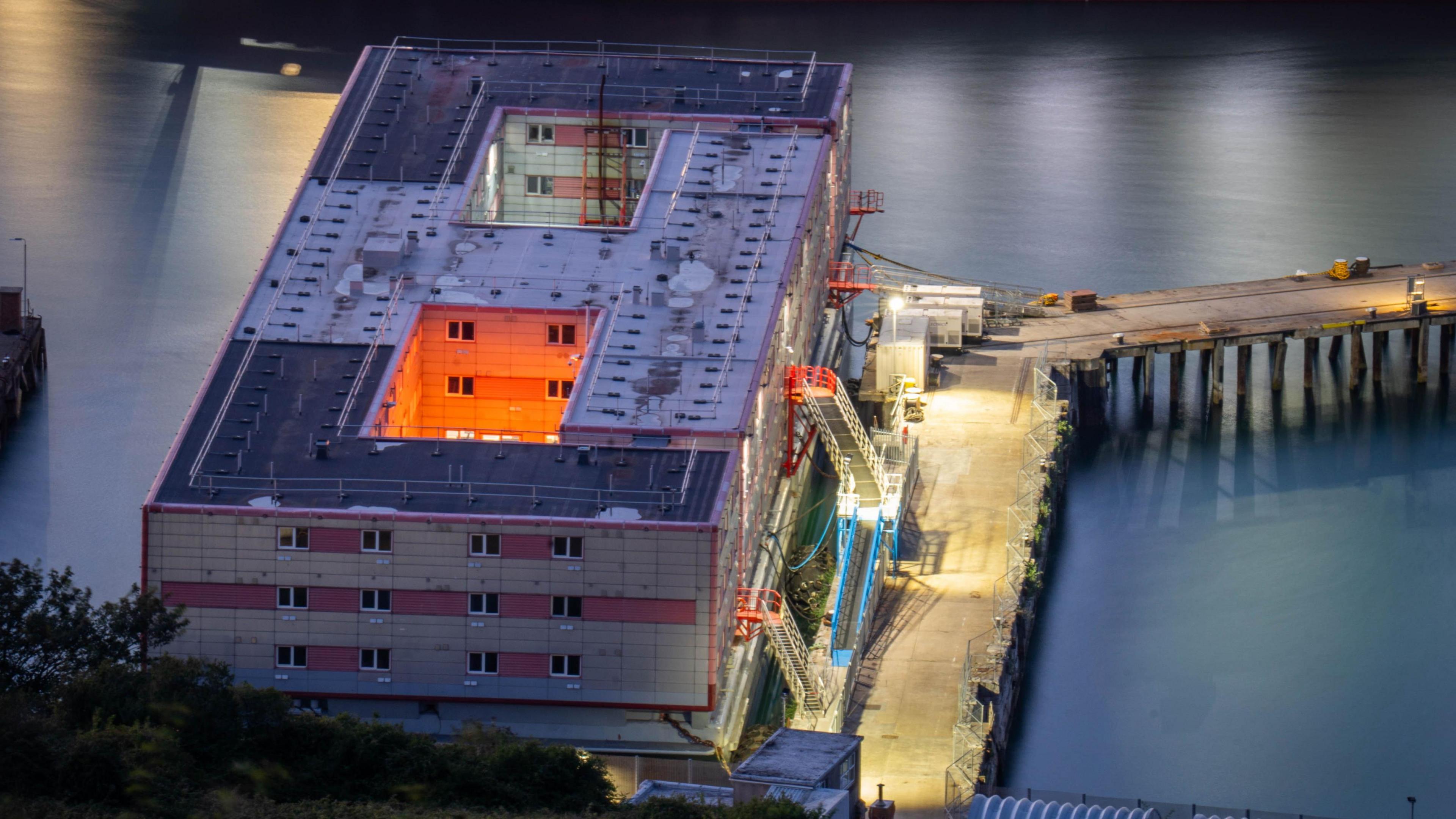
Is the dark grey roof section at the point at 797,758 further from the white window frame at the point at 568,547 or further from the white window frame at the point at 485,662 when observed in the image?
the white window frame at the point at 485,662

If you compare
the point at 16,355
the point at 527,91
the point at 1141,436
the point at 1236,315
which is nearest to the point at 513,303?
the point at 527,91

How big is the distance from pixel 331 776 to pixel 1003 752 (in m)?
28.8

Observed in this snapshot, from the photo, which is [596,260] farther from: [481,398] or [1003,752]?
[1003,752]

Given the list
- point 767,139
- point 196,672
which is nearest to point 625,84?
point 767,139

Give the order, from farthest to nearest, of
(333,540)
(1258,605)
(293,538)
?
(1258,605) → (293,538) → (333,540)

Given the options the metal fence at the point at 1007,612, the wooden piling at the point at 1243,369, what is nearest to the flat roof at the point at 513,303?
the metal fence at the point at 1007,612

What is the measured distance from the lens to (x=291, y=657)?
98.4 meters

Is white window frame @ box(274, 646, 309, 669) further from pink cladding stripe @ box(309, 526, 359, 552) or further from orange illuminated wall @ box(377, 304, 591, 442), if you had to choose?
orange illuminated wall @ box(377, 304, 591, 442)

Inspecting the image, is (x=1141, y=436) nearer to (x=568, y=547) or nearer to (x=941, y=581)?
(x=941, y=581)

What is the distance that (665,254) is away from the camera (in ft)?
391

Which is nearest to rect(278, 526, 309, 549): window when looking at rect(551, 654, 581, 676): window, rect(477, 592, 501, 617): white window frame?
rect(477, 592, 501, 617): white window frame

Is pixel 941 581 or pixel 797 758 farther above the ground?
pixel 941 581

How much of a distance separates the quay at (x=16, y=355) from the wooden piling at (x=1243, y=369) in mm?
61363

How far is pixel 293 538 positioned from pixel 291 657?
435 centimetres
